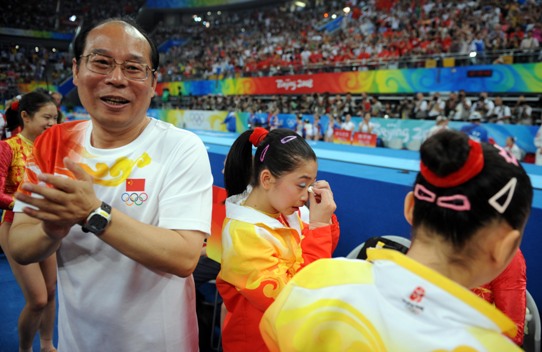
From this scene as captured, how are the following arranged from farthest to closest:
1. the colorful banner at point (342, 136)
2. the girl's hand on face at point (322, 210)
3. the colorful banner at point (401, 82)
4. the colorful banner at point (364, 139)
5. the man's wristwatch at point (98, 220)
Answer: the colorful banner at point (342, 136)
the colorful banner at point (364, 139)
the colorful banner at point (401, 82)
the girl's hand on face at point (322, 210)
the man's wristwatch at point (98, 220)

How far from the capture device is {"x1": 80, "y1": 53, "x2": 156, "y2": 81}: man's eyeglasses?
3.65 feet

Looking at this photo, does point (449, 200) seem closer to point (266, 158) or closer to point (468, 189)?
point (468, 189)

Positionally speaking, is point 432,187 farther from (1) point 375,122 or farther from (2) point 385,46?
(2) point 385,46

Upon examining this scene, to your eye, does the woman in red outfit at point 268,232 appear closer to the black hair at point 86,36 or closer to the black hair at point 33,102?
the black hair at point 86,36

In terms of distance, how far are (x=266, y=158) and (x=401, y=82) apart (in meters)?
10.6

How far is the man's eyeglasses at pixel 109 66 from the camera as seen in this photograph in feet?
3.65

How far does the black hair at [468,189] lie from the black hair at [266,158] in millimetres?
780

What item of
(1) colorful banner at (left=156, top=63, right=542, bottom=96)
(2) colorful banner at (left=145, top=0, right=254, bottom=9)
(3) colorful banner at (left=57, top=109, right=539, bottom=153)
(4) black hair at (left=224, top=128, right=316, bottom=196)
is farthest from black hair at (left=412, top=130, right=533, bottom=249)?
(2) colorful banner at (left=145, top=0, right=254, bottom=9)

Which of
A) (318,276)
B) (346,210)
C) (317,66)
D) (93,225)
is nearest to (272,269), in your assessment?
(318,276)

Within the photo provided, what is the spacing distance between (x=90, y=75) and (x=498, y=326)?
3.75ft

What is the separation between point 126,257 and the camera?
116 centimetres

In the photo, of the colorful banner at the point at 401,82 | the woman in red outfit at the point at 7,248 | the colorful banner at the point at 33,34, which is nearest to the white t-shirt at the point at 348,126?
the colorful banner at the point at 401,82

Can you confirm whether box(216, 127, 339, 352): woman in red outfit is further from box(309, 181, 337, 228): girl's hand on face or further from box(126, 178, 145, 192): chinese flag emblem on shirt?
box(126, 178, 145, 192): chinese flag emblem on shirt

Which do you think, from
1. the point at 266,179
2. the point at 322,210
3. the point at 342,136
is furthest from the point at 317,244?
the point at 342,136
